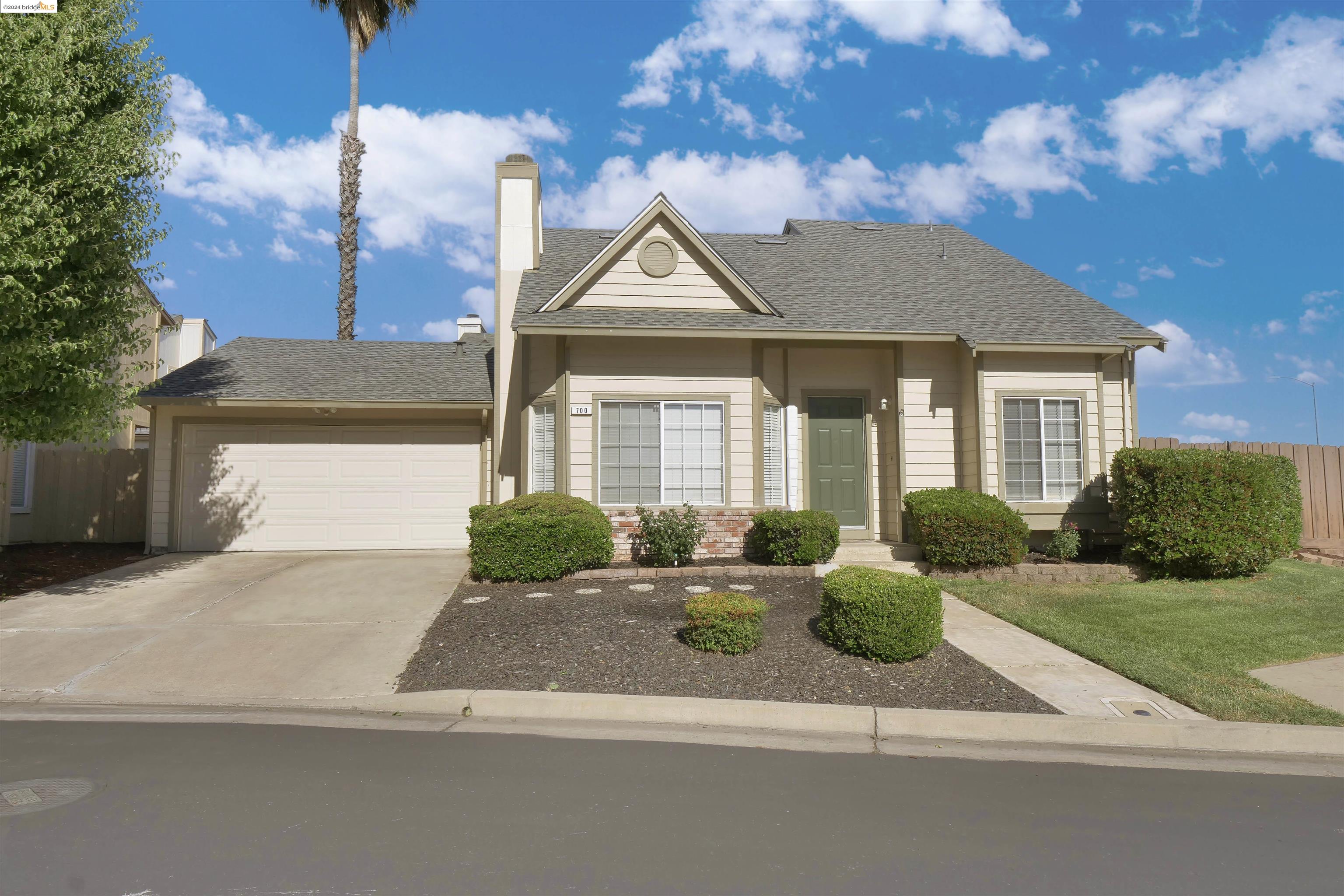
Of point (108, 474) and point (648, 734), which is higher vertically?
point (108, 474)

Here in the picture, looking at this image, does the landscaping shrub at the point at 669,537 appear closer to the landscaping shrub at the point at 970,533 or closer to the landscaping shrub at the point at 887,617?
the landscaping shrub at the point at 970,533

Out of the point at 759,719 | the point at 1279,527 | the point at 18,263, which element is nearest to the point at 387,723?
the point at 759,719

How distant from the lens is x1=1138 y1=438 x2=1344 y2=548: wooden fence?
13375 millimetres

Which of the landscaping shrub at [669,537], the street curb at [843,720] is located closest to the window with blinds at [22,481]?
the street curb at [843,720]

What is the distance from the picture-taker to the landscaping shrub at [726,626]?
7.12 m

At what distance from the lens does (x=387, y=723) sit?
5.94m

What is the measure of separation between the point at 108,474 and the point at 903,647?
15610 millimetres

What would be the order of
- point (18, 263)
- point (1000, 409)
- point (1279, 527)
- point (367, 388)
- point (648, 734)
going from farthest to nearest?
1. point (367, 388)
2. point (1000, 409)
3. point (1279, 527)
4. point (18, 263)
5. point (648, 734)

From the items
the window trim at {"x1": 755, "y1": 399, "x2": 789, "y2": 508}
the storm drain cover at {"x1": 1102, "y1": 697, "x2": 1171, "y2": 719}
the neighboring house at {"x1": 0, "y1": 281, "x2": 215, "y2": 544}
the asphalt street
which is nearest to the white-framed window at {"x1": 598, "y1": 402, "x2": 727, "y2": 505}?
the window trim at {"x1": 755, "y1": 399, "x2": 789, "y2": 508}

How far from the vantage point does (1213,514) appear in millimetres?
10555

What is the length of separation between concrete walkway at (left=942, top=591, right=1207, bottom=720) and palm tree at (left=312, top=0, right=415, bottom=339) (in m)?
17.7

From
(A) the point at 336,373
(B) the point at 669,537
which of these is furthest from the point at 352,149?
(B) the point at 669,537

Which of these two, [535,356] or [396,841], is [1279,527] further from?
[396,841]

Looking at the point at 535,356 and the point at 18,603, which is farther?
the point at 535,356
